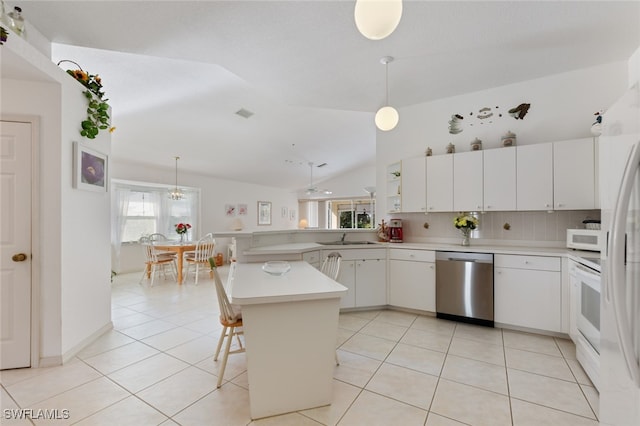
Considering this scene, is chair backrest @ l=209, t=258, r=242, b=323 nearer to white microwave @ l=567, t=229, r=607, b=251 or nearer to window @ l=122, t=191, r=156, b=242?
white microwave @ l=567, t=229, r=607, b=251

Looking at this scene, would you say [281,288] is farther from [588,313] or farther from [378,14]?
[588,313]

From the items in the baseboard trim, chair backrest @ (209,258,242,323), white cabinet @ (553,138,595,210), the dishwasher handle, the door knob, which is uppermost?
white cabinet @ (553,138,595,210)

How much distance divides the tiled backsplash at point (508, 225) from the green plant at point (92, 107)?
380cm

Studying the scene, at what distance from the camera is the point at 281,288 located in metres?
1.77

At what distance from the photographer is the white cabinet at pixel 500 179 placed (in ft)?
10.4

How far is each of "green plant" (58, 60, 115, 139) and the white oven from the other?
169 inches

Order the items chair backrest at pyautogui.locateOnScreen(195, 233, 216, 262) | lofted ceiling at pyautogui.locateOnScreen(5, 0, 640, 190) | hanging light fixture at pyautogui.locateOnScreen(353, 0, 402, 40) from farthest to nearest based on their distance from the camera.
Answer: chair backrest at pyautogui.locateOnScreen(195, 233, 216, 262) → lofted ceiling at pyautogui.locateOnScreen(5, 0, 640, 190) → hanging light fixture at pyautogui.locateOnScreen(353, 0, 402, 40)

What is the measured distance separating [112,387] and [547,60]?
190 inches

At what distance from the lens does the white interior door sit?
222 cm

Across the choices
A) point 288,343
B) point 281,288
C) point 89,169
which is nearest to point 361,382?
point 288,343

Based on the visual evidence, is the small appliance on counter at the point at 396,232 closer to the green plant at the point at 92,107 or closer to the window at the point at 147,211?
the green plant at the point at 92,107

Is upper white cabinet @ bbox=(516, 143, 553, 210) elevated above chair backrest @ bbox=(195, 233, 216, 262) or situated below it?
above

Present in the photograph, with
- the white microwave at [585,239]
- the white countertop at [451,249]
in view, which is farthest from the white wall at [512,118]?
the white microwave at [585,239]

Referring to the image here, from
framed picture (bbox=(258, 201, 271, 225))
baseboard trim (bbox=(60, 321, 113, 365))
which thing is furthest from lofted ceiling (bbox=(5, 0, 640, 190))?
framed picture (bbox=(258, 201, 271, 225))
